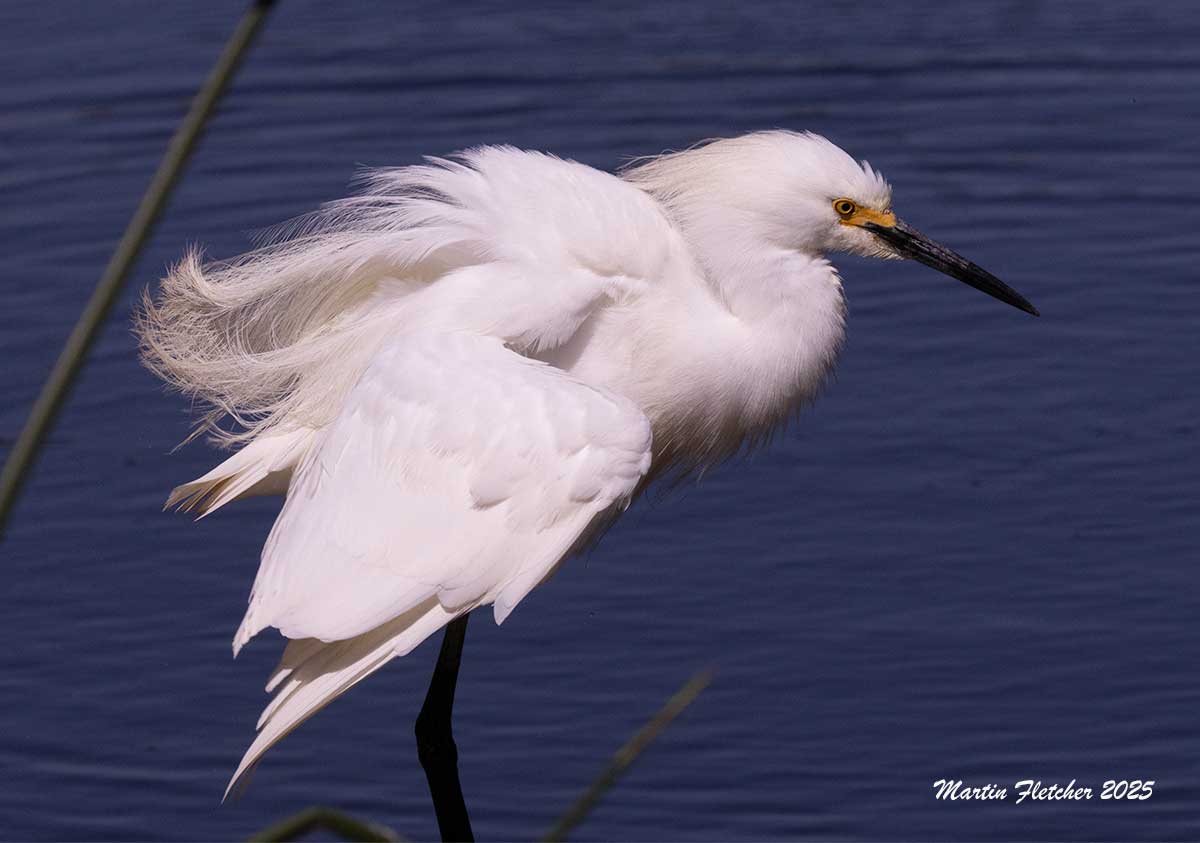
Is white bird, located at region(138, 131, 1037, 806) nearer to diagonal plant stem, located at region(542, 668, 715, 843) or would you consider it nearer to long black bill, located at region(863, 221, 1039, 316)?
long black bill, located at region(863, 221, 1039, 316)

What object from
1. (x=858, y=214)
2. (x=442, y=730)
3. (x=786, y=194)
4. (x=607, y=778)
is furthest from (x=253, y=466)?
(x=607, y=778)

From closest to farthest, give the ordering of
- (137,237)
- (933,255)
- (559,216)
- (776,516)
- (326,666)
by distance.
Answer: (137,237), (326,666), (559,216), (933,255), (776,516)

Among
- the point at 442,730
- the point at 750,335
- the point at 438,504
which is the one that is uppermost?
the point at 750,335

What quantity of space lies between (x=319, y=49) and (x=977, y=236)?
3.85 metres

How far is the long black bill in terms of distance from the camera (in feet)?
11.8

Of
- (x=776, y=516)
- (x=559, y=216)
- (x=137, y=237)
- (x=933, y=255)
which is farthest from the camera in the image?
(x=776, y=516)

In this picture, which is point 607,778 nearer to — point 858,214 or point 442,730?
point 858,214

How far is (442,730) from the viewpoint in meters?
3.79

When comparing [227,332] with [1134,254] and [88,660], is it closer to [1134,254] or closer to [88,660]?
[88,660]

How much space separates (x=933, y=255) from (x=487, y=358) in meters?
1.11

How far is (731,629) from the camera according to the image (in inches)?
170

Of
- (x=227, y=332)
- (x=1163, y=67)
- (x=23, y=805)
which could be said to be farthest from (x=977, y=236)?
(x=23, y=805)

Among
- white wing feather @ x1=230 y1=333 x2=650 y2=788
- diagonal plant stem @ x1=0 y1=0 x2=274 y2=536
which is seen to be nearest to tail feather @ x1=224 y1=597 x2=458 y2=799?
white wing feather @ x1=230 y1=333 x2=650 y2=788

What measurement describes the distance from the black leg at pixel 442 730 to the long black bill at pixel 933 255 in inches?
46.9
